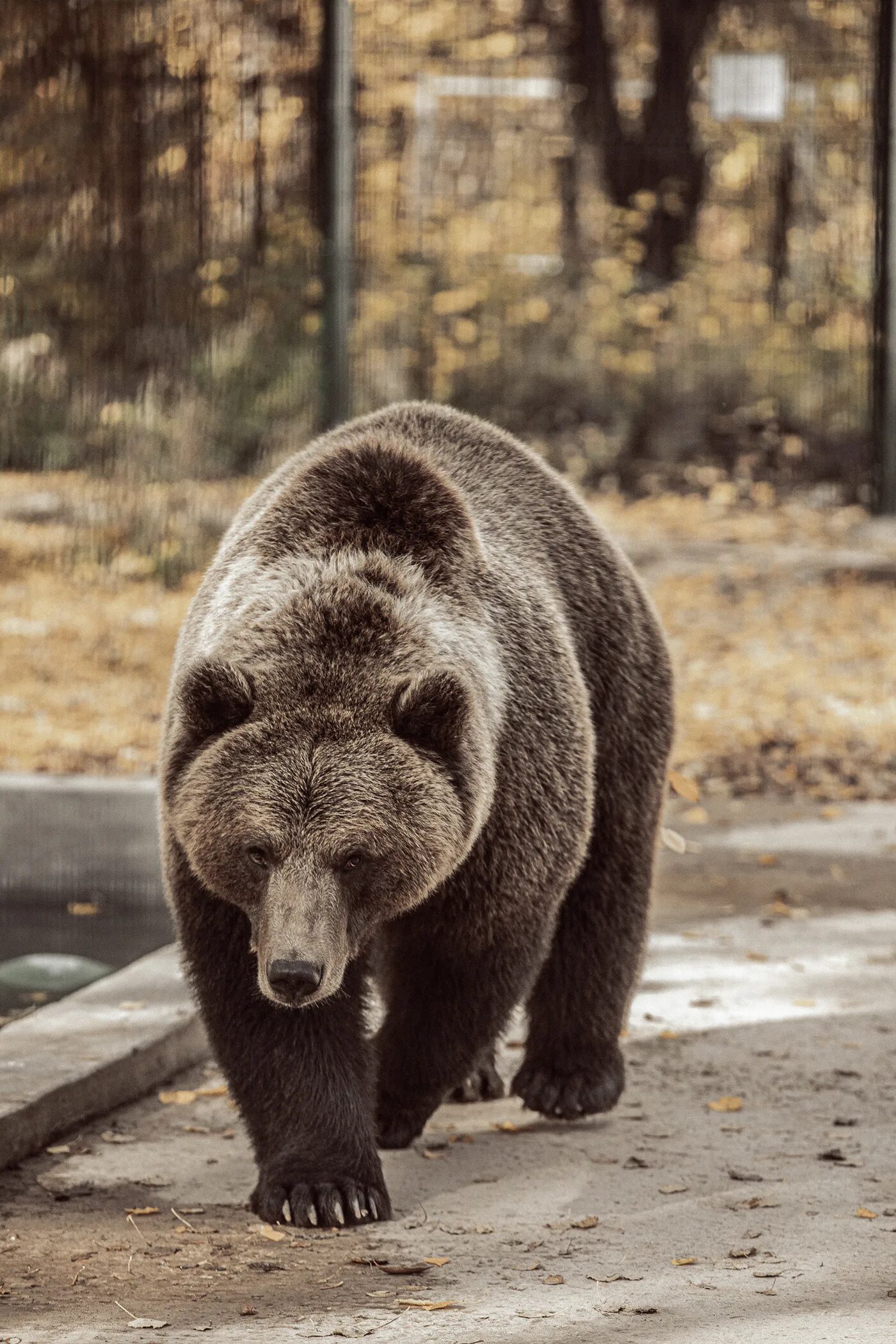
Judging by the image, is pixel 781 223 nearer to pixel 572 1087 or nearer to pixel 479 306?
pixel 479 306

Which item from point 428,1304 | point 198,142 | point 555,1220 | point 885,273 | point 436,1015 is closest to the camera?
point 428,1304

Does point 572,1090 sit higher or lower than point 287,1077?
lower

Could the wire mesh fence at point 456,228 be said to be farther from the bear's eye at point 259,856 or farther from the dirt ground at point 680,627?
the bear's eye at point 259,856

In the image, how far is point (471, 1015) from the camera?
4324mm

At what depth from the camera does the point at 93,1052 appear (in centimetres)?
495

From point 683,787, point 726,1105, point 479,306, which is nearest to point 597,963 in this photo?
point 726,1105

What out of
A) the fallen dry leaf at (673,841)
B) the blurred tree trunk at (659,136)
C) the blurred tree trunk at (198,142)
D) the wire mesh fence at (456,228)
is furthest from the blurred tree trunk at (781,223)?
the fallen dry leaf at (673,841)

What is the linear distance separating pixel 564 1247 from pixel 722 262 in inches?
515

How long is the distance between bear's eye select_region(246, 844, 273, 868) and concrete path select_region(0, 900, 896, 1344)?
0.82 metres

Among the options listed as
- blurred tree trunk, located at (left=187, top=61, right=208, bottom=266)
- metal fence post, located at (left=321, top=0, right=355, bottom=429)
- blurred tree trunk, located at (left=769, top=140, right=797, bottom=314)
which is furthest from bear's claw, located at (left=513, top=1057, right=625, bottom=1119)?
blurred tree trunk, located at (left=769, top=140, right=797, bottom=314)

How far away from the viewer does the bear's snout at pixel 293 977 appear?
11.9 feet

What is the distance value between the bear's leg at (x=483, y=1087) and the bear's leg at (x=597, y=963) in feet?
0.49

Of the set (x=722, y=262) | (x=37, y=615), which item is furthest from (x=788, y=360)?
(x=37, y=615)

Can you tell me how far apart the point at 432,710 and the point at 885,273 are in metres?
9.37
